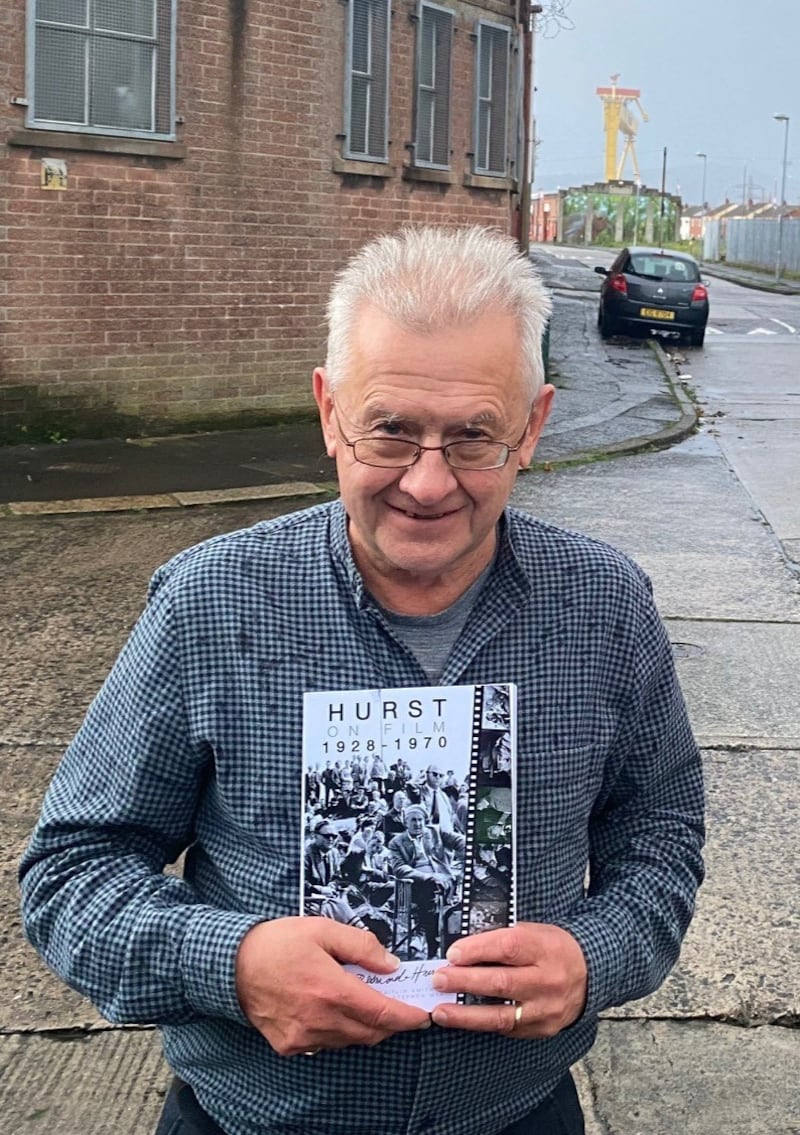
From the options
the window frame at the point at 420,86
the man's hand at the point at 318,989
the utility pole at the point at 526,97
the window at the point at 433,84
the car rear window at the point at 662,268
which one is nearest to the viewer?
the man's hand at the point at 318,989

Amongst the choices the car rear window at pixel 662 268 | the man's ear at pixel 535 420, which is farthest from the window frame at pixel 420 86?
the man's ear at pixel 535 420

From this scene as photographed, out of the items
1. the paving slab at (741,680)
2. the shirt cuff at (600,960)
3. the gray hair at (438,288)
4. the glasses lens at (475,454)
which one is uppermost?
the gray hair at (438,288)

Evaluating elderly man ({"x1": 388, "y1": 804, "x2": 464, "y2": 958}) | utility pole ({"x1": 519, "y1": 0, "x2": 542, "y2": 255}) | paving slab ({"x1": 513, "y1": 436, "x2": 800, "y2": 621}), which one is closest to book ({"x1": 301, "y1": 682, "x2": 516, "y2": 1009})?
elderly man ({"x1": 388, "y1": 804, "x2": 464, "y2": 958})

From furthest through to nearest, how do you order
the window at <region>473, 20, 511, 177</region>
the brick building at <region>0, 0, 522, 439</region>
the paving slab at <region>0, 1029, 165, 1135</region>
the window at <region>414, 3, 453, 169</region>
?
the window at <region>473, 20, 511, 177</region> < the window at <region>414, 3, 453, 169</region> < the brick building at <region>0, 0, 522, 439</region> < the paving slab at <region>0, 1029, 165, 1135</region>

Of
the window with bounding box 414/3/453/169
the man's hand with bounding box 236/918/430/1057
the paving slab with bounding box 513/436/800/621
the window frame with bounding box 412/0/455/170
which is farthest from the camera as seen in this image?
the window with bounding box 414/3/453/169

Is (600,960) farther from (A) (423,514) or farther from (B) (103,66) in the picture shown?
(B) (103,66)

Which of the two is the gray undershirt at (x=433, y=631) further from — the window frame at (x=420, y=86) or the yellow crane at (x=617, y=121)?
the yellow crane at (x=617, y=121)

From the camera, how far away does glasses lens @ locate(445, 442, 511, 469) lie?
180cm

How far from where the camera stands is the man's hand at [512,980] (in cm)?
163

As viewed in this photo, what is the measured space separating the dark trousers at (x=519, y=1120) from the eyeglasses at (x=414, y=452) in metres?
0.88

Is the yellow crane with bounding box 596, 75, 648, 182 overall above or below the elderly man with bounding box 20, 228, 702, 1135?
above

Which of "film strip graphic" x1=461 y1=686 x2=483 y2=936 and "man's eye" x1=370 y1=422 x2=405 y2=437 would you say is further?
"man's eye" x1=370 y1=422 x2=405 y2=437

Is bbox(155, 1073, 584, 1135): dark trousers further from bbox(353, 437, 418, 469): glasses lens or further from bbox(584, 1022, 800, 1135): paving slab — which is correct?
bbox(584, 1022, 800, 1135): paving slab

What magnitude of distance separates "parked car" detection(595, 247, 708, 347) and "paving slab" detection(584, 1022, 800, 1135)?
2291 cm
